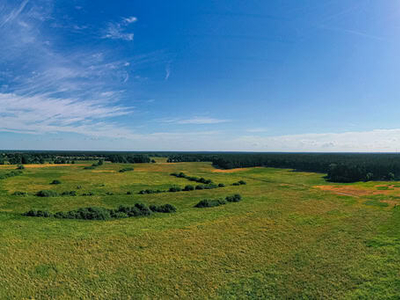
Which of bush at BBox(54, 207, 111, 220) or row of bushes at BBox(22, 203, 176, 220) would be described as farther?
row of bushes at BBox(22, 203, 176, 220)

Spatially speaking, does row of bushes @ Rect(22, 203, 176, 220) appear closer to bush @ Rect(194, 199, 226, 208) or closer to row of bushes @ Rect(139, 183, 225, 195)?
bush @ Rect(194, 199, 226, 208)

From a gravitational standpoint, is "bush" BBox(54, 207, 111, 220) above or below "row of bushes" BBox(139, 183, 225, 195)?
above

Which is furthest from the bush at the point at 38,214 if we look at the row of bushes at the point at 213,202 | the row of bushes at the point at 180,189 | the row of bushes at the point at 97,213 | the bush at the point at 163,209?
the row of bushes at the point at 213,202

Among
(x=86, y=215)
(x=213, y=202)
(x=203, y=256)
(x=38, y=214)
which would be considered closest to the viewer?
(x=203, y=256)

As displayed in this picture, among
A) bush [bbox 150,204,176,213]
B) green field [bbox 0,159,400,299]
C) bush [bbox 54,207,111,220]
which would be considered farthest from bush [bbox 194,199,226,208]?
bush [bbox 54,207,111,220]

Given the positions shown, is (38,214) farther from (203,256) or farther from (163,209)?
(203,256)

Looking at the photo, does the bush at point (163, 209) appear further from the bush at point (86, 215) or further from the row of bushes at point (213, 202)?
the bush at point (86, 215)

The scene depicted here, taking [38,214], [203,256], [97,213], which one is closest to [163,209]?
[97,213]

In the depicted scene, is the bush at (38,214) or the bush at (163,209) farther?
the bush at (163,209)

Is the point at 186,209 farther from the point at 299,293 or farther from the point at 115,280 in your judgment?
the point at 299,293

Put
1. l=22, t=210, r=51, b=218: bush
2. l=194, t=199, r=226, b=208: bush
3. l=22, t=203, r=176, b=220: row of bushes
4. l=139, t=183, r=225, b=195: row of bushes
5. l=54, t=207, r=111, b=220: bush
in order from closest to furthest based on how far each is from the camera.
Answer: l=54, t=207, r=111, b=220: bush, l=22, t=203, r=176, b=220: row of bushes, l=22, t=210, r=51, b=218: bush, l=194, t=199, r=226, b=208: bush, l=139, t=183, r=225, b=195: row of bushes

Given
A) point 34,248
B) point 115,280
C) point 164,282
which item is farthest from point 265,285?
point 34,248
